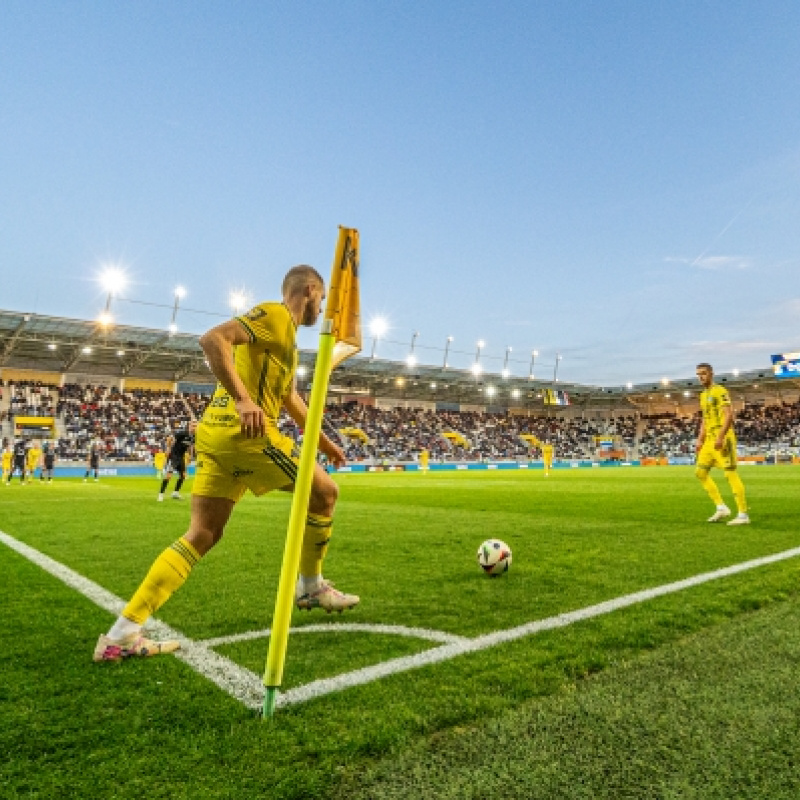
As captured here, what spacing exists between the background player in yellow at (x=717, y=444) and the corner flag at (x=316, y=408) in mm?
6905

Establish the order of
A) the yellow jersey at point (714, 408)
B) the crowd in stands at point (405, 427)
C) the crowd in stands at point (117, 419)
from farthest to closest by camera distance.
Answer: the crowd in stands at point (405, 427) → the crowd in stands at point (117, 419) → the yellow jersey at point (714, 408)

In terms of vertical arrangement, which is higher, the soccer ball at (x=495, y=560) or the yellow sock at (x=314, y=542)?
the yellow sock at (x=314, y=542)

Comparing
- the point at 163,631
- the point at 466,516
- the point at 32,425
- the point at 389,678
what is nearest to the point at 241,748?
the point at 389,678

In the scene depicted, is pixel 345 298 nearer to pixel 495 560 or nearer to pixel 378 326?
pixel 495 560

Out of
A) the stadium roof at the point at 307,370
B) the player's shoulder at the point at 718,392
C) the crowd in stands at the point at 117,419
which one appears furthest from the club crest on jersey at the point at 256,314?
the crowd in stands at the point at 117,419

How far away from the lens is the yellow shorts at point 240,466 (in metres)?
2.94

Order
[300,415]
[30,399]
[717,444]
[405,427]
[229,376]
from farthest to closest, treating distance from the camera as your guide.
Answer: [405,427], [30,399], [717,444], [300,415], [229,376]

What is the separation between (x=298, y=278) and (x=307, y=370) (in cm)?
4333

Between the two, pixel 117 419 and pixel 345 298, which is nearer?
pixel 345 298

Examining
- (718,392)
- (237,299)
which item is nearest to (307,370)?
(237,299)

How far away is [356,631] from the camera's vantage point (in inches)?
128

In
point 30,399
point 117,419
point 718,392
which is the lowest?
point 117,419

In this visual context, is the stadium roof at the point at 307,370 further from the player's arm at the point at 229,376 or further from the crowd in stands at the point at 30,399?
the player's arm at the point at 229,376

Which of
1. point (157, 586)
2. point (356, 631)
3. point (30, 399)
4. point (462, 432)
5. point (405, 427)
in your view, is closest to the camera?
point (157, 586)
